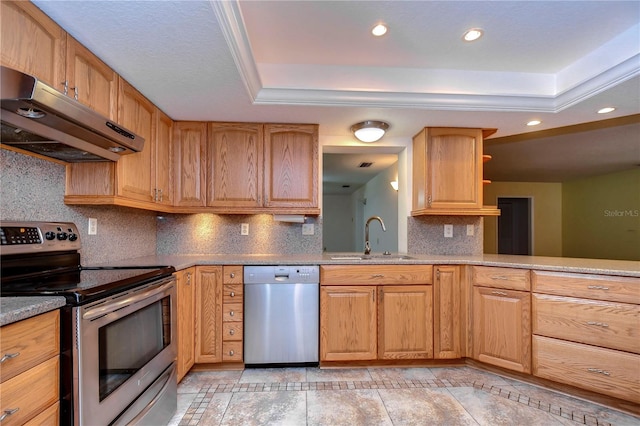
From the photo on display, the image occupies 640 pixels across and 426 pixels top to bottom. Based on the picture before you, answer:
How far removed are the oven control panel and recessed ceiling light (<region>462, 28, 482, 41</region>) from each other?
264cm

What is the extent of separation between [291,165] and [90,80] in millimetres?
1443

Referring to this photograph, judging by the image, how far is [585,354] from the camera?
190cm

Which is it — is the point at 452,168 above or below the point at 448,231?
above

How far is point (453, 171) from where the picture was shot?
266 cm

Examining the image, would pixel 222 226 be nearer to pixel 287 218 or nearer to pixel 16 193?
pixel 287 218

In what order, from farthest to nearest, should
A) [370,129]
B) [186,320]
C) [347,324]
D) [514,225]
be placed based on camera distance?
1. [514,225]
2. [370,129]
3. [347,324]
4. [186,320]

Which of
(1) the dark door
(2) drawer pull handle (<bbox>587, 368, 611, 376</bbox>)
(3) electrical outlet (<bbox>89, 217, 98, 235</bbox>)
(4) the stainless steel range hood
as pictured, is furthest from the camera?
(1) the dark door

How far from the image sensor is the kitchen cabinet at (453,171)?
8.71 ft

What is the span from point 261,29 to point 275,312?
1.95 metres

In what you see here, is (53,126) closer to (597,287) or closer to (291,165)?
(291,165)

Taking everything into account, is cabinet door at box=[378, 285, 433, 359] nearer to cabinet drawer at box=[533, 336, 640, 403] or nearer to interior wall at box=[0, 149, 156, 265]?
cabinet drawer at box=[533, 336, 640, 403]

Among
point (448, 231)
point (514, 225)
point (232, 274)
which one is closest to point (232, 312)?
point (232, 274)

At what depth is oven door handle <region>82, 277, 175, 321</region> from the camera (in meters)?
1.15

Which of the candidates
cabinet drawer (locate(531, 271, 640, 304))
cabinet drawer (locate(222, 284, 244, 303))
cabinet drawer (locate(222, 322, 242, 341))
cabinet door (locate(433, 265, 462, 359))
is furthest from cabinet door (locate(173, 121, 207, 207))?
cabinet drawer (locate(531, 271, 640, 304))
